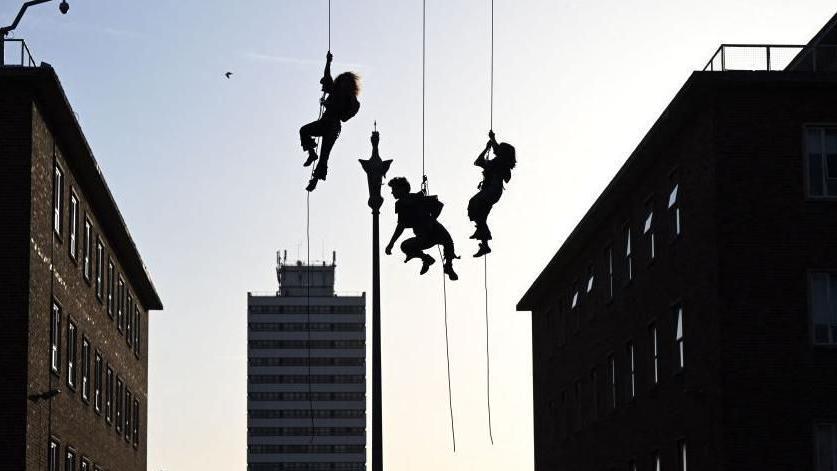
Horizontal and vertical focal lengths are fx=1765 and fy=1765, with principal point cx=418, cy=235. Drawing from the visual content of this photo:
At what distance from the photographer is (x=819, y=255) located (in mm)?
40219

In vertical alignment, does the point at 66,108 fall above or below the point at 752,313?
above

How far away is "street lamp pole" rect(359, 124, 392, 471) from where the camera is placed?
1873 cm

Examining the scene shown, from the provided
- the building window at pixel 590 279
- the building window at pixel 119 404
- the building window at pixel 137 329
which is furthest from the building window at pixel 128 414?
the building window at pixel 590 279

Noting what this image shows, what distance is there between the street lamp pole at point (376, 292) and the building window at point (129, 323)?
46094 mm

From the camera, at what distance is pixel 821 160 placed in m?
40.5

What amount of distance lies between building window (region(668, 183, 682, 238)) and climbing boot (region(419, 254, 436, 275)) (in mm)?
23238

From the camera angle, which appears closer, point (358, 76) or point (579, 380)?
point (358, 76)

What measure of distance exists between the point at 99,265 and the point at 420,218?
35.4 meters

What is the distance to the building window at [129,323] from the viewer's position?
64500mm

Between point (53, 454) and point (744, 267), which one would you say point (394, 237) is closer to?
point (744, 267)

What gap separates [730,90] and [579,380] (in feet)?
72.0

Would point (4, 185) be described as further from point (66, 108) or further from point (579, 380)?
point (579, 380)

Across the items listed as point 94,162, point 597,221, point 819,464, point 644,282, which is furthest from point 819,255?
point 94,162

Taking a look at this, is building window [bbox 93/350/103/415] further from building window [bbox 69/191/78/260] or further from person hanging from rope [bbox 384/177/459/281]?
person hanging from rope [bbox 384/177/459/281]
